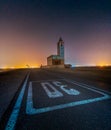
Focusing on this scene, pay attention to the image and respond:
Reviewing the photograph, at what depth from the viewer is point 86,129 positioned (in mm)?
2320

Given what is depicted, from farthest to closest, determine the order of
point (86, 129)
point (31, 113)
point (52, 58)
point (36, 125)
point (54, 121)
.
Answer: point (52, 58) → point (31, 113) → point (54, 121) → point (36, 125) → point (86, 129)

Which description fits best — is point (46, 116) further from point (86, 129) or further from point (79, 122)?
point (86, 129)

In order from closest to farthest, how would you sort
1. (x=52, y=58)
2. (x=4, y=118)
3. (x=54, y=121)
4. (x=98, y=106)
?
1. (x=54, y=121)
2. (x=4, y=118)
3. (x=98, y=106)
4. (x=52, y=58)

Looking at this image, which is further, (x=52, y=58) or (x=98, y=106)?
(x=52, y=58)

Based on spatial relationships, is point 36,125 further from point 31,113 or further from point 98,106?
point 98,106

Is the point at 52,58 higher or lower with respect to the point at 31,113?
higher

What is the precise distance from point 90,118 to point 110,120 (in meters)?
0.46

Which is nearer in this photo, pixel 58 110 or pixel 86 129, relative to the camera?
pixel 86 129

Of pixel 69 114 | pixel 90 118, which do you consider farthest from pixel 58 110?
pixel 90 118

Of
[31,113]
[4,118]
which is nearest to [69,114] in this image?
[31,113]

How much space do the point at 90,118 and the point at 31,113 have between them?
163cm

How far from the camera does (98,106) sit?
3.64 meters

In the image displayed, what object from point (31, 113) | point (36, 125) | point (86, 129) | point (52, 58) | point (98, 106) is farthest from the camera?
point (52, 58)

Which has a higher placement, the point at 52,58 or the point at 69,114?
the point at 52,58
